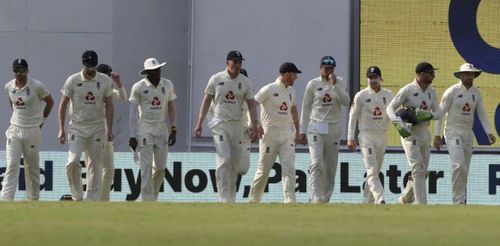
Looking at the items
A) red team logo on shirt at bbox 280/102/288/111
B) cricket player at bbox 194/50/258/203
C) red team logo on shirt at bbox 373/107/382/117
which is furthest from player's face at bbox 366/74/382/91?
cricket player at bbox 194/50/258/203

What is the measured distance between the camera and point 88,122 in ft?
72.5

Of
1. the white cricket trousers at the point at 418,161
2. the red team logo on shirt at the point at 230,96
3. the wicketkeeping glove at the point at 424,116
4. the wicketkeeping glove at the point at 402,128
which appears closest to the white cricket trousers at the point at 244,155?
the red team logo on shirt at the point at 230,96

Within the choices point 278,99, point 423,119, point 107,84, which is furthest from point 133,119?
point 423,119

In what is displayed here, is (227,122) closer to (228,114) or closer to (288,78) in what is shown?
(228,114)

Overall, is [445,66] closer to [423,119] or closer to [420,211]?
[423,119]

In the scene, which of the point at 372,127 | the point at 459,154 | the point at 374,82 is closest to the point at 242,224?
the point at 459,154

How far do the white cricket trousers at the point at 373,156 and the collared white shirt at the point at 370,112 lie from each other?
0.32 feet

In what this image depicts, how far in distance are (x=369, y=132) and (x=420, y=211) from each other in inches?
200

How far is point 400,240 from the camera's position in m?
14.7

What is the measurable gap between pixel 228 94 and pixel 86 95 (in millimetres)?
1811

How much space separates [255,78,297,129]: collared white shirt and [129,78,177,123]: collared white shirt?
161 cm

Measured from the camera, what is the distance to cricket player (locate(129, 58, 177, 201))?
864 inches

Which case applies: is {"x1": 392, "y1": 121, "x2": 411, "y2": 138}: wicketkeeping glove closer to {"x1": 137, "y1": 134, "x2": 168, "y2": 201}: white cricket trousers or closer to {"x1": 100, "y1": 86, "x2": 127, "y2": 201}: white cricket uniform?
{"x1": 137, "y1": 134, "x2": 168, "y2": 201}: white cricket trousers

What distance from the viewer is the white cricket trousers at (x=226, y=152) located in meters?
21.7
